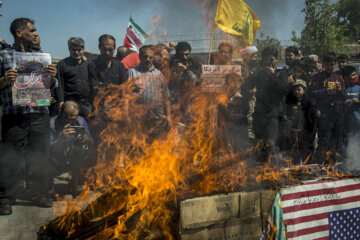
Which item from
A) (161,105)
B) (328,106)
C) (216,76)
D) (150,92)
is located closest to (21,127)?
(150,92)

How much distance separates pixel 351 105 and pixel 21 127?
6.44 m

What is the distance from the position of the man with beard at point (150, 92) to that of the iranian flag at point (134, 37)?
2.64 metres

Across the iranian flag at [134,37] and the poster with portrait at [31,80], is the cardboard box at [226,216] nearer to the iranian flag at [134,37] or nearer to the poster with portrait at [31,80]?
the poster with portrait at [31,80]

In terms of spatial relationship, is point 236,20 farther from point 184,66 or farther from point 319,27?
point 319,27

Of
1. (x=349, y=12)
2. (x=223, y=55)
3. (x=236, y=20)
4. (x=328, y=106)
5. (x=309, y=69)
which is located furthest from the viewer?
(x=349, y=12)

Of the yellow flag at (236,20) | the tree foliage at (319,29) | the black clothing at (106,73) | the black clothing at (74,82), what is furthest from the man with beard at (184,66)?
the tree foliage at (319,29)

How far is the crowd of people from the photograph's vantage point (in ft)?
13.9

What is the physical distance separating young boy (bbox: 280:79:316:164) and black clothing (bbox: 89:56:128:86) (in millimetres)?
3176

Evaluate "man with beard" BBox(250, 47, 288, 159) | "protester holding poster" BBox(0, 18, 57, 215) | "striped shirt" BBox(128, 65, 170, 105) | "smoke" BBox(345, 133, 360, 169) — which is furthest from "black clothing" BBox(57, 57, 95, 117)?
"smoke" BBox(345, 133, 360, 169)

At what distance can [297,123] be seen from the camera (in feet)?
20.7

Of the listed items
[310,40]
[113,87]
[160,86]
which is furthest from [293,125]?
[310,40]

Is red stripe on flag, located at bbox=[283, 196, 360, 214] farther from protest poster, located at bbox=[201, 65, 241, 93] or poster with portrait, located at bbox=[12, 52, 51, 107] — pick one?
poster with portrait, located at bbox=[12, 52, 51, 107]

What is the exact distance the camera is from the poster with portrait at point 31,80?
402cm

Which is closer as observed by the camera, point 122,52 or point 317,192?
point 317,192
